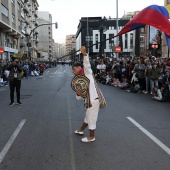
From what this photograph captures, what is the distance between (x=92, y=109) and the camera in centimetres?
548

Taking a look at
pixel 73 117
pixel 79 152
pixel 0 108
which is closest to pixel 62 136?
pixel 79 152

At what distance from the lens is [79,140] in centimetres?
572

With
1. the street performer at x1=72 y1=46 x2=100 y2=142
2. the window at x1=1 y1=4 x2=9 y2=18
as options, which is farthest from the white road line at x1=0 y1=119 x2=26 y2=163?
the window at x1=1 y1=4 x2=9 y2=18

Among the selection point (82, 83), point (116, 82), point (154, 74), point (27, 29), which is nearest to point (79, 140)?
point (82, 83)

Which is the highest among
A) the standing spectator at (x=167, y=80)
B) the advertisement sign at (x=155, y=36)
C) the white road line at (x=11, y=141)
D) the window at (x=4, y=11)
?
the window at (x=4, y=11)

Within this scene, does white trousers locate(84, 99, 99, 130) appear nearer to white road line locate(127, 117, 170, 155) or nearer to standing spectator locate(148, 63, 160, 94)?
white road line locate(127, 117, 170, 155)

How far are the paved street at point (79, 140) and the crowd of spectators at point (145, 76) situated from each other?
273cm

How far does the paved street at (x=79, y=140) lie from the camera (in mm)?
4430

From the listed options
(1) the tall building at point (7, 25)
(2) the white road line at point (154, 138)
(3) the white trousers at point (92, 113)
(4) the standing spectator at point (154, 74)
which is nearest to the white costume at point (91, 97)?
(3) the white trousers at point (92, 113)

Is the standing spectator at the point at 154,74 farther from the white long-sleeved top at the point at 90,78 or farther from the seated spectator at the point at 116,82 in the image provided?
the white long-sleeved top at the point at 90,78

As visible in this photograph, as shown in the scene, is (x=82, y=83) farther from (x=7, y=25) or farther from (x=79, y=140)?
(x=7, y=25)

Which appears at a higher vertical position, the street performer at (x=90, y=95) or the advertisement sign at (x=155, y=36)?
the advertisement sign at (x=155, y=36)

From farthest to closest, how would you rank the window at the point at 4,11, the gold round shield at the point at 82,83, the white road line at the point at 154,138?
the window at the point at 4,11 → the gold round shield at the point at 82,83 → the white road line at the point at 154,138

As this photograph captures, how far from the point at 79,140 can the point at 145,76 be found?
9.45m
